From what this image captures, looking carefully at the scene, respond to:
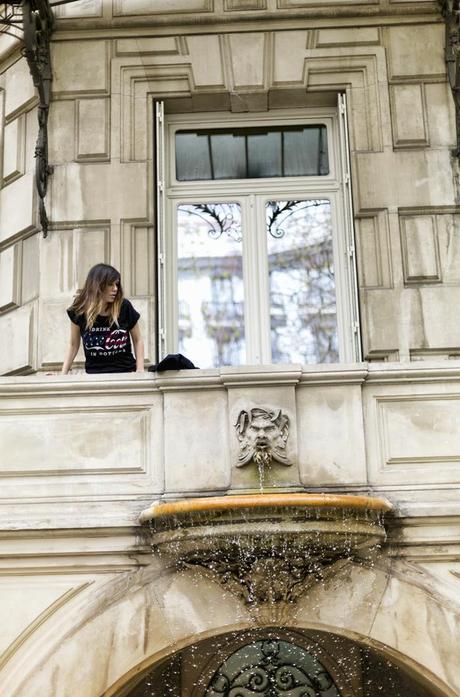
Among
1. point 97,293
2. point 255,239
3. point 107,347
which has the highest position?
point 255,239

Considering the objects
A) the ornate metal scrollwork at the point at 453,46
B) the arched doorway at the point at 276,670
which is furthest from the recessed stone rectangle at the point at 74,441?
the ornate metal scrollwork at the point at 453,46

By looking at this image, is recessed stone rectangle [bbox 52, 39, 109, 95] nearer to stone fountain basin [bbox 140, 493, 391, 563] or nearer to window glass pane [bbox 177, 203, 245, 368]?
window glass pane [bbox 177, 203, 245, 368]

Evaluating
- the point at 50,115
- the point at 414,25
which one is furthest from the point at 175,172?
the point at 414,25

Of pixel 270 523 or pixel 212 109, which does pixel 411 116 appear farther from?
pixel 270 523

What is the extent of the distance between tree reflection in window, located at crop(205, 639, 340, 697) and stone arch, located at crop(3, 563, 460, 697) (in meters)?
2.10

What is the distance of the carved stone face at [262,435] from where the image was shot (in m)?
7.44

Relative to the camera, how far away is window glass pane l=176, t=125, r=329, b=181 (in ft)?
36.8

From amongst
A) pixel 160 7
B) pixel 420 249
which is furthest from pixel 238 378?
pixel 160 7

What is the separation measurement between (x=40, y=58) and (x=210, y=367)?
12.0 ft

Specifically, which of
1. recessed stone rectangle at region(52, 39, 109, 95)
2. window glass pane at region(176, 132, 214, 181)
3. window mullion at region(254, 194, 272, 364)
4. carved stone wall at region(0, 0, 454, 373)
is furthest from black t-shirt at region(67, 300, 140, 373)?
recessed stone rectangle at region(52, 39, 109, 95)

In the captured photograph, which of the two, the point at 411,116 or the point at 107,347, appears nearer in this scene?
the point at 107,347

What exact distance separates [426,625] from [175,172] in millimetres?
Result: 5711

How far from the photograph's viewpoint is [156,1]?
1123 centimetres

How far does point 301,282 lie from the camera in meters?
10.9
